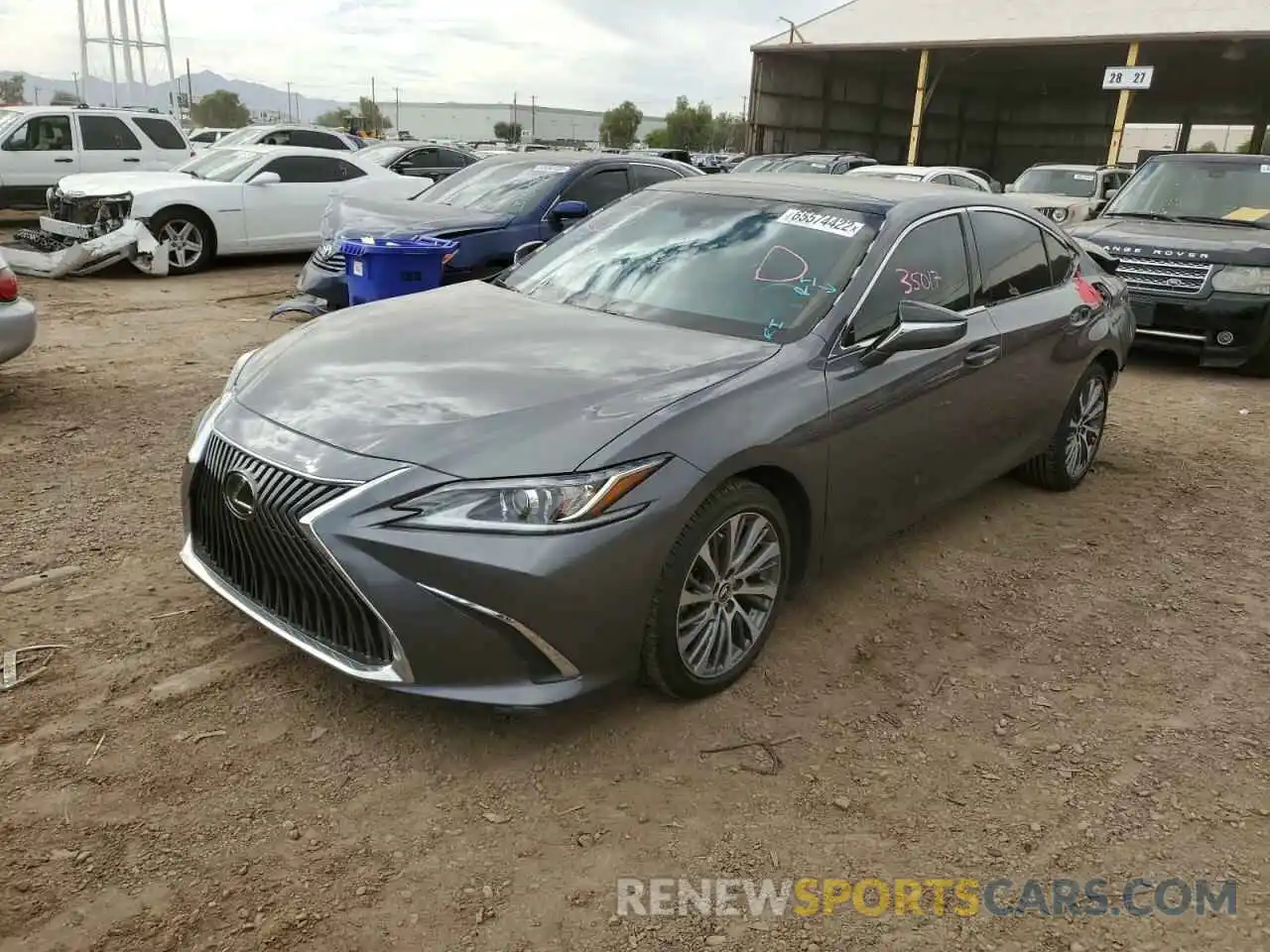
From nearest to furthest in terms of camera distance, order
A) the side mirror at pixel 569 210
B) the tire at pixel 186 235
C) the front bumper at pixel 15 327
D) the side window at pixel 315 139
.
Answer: the front bumper at pixel 15 327
the side mirror at pixel 569 210
the tire at pixel 186 235
the side window at pixel 315 139

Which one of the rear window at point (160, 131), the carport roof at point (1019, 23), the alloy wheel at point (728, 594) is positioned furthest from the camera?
the carport roof at point (1019, 23)

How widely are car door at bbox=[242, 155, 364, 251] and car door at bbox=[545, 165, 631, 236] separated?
490cm

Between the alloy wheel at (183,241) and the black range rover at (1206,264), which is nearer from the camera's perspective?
the black range rover at (1206,264)

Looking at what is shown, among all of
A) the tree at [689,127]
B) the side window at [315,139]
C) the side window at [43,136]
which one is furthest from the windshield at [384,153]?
the tree at [689,127]

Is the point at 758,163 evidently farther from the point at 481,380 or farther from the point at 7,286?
the point at 481,380

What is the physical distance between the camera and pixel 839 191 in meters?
4.15

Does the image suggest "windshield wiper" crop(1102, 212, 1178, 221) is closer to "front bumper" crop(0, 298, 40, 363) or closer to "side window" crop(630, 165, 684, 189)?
"side window" crop(630, 165, 684, 189)

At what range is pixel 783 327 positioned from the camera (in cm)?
351

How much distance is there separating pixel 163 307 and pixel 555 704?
824cm

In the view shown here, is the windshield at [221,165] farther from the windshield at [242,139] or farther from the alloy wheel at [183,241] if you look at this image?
the windshield at [242,139]

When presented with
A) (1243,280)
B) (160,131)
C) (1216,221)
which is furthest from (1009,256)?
(160,131)

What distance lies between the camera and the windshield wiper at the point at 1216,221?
332 inches

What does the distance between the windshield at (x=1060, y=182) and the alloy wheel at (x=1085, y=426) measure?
10800 millimetres

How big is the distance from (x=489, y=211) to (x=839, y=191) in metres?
4.58
